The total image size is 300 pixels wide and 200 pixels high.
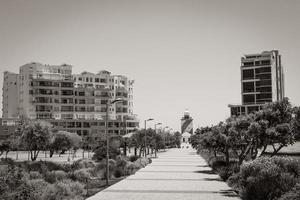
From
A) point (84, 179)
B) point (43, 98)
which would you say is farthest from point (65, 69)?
point (84, 179)

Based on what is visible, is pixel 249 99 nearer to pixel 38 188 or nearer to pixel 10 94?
pixel 10 94

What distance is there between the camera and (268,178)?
18.4 metres

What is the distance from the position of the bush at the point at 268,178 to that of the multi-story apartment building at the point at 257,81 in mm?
110144

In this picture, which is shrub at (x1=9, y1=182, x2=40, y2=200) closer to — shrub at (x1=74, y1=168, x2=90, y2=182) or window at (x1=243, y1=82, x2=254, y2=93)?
shrub at (x1=74, y1=168, x2=90, y2=182)

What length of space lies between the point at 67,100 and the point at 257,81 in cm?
6086

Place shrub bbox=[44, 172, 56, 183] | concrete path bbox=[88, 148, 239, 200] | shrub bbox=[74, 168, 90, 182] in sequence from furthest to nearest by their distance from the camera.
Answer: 1. shrub bbox=[74, 168, 90, 182]
2. shrub bbox=[44, 172, 56, 183]
3. concrete path bbox=[88, 148, 239, 200]

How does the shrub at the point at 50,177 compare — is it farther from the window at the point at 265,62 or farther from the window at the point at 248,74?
the window at the point at 265,62

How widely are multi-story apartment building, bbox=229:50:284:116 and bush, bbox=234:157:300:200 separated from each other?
110 metres

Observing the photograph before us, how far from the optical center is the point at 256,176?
18.9 meters

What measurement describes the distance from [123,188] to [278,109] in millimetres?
11255

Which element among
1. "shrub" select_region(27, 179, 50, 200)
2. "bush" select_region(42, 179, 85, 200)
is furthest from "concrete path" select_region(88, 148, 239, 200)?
"shrub" select_region(27, 179, 50, 200)

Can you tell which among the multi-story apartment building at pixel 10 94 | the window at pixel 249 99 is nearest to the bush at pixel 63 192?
the multi-story apartment building at pixel 10 94

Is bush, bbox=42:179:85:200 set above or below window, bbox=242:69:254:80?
below

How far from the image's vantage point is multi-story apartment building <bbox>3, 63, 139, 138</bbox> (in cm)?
11200
